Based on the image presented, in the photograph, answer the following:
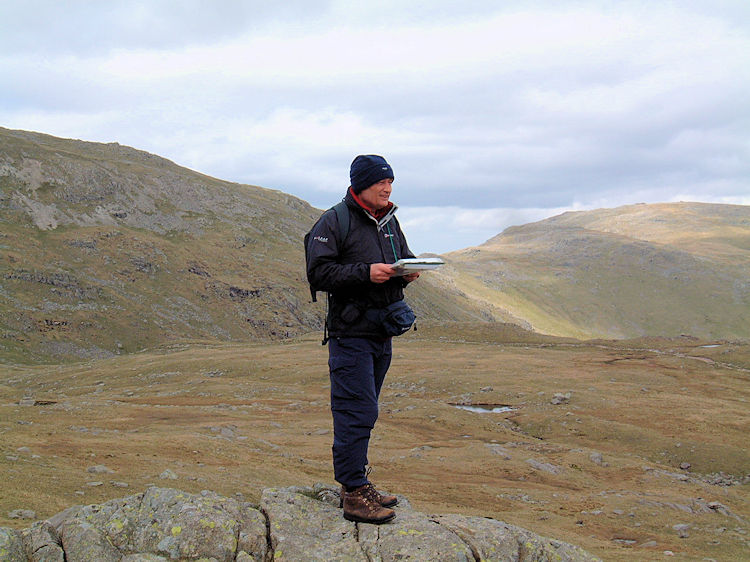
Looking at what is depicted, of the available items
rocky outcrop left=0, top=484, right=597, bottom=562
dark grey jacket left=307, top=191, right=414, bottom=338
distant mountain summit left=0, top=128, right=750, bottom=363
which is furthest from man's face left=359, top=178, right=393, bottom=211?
distant mountain summit left=0, top=128, right=750, bottom=363

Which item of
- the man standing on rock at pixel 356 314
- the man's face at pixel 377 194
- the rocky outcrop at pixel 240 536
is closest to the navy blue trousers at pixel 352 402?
the man standing on rock at pixel 356 314

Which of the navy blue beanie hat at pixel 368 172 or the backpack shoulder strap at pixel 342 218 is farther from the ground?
the navy blue beanie hat at pixel 368 172

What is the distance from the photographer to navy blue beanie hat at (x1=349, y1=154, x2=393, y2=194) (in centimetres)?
826

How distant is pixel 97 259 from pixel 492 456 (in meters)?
81.3

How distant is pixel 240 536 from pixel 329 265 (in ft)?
12.2

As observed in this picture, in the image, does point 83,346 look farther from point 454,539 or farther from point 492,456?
point 454,539

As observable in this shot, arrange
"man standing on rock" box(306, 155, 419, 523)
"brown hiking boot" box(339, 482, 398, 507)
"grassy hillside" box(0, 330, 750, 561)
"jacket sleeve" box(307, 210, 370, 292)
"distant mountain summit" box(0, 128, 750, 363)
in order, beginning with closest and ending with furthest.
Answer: "jacket sleeve" box(307, 210, 370, 292) < "man standing on rock" box(306, 155, 419, 523) < "brown hiking boot" box(339, 482, 398, 507) < "grassy hillside" box(0, 330, 750, 561) < "distant mountain summit" box(0, 128, 750, 363)

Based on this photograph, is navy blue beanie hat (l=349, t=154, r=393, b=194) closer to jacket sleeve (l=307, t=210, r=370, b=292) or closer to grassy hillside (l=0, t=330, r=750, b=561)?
jacket sleeve (l=307, t=210, r=370, b=292)

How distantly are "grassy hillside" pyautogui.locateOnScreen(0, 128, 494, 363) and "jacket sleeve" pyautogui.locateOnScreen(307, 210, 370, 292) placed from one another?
219ft

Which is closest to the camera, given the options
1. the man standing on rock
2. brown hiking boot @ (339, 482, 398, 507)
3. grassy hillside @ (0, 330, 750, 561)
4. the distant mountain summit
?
the man standing on rock

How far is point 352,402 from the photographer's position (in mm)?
8086

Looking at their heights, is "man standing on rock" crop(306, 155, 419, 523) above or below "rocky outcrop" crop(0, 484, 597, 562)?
above

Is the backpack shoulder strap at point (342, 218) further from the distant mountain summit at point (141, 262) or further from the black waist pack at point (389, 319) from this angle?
the distant mountain summit at point (141, 262)

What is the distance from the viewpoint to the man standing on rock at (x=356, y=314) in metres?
8.00
